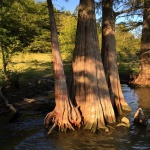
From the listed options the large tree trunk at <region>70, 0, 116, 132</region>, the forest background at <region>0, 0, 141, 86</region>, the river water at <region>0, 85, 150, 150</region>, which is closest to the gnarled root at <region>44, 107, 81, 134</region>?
the river water at <region>0, 85, 150, 150</region>

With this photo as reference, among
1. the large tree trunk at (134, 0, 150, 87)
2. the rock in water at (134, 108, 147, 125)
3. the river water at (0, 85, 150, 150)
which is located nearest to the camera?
the river water at (0, 85, 150, 150)

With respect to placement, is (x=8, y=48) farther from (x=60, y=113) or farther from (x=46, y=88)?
(x=60, y=113)

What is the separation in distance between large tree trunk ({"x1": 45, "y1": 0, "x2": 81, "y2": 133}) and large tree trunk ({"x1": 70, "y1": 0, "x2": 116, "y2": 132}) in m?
0.79

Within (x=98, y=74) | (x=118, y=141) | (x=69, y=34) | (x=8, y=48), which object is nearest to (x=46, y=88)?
(x=8, y=48)

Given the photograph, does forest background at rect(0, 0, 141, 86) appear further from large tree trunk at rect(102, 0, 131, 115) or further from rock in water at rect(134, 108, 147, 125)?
rock in water at rect(134, 108, 147, 125)

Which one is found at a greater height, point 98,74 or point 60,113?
point 98,74

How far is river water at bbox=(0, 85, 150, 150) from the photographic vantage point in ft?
40.5

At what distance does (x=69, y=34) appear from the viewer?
4084 centimetres

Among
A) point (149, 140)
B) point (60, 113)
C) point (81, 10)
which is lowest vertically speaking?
point (149, 140)

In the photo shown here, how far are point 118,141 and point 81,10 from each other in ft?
22.3

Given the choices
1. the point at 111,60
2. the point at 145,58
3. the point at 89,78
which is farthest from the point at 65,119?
the point at 145,58

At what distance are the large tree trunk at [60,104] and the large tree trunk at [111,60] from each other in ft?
13.2

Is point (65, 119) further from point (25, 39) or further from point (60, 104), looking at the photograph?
point (25, 39)

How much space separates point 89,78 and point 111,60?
11.3 feet
